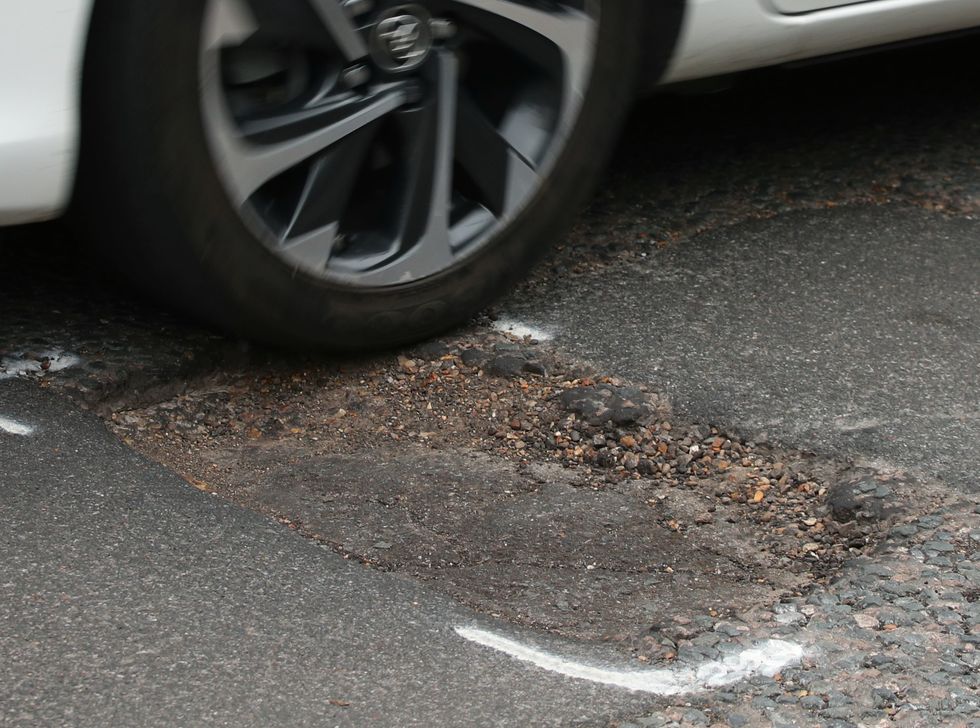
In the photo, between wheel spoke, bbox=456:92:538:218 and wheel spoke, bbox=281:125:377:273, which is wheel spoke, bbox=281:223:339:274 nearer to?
wheel spoke, bbox=281:125:377:273

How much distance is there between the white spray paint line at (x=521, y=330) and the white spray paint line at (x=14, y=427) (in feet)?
2.99

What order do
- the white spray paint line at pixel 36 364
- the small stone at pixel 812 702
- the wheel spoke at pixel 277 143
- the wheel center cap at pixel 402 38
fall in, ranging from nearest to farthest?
1. the small stone at pixel 812 702
2. the wheel spoke at pixel 277 143
3. the wheel center cap at pixel 402 38
4. the white spray paint line at pixel 36 364

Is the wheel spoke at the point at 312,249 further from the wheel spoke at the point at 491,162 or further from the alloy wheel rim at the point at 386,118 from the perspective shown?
the wheel spoke at the point at 491,162

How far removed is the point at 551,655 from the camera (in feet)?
5.99

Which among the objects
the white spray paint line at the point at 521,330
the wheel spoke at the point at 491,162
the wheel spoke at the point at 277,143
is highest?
the wheel spoke at the point at 277,143

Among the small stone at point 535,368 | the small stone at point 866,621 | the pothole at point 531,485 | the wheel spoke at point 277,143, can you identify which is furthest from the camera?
the small stone at point 535,368

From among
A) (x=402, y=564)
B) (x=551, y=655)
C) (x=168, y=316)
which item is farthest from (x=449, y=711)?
(x=168, y=316)

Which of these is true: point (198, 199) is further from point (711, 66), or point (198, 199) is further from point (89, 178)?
point (711, 66)

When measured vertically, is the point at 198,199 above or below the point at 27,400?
above

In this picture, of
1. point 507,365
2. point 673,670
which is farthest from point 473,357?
point 673,670

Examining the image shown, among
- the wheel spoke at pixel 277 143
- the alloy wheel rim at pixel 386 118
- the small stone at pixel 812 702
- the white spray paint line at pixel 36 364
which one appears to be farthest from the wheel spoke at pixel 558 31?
the small stone at pixel 812 702

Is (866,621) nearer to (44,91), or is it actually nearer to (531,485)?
(531,485)

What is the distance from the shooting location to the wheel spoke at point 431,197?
2381 millimetres

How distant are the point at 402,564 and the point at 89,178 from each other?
80 cm
